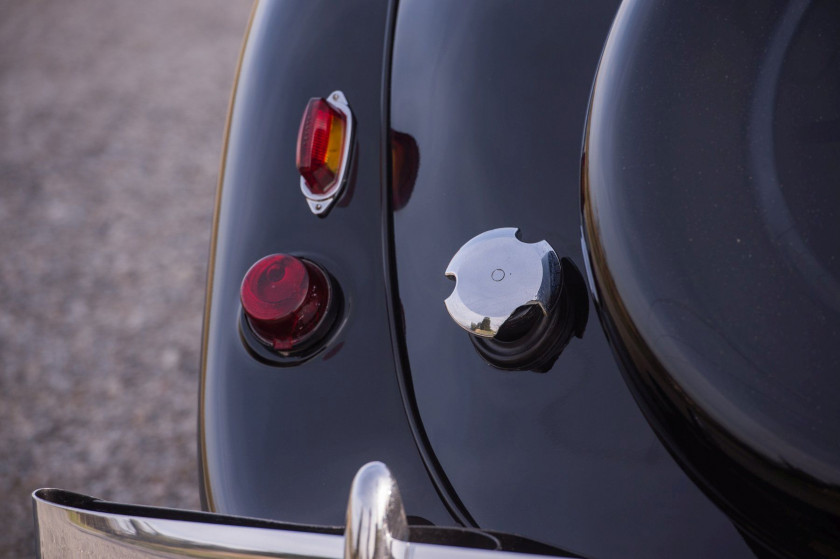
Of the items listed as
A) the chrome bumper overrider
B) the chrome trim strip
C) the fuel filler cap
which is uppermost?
the fuel filler cap

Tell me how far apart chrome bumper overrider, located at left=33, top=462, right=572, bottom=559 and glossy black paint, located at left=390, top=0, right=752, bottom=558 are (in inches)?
11.7

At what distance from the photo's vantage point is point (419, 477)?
1.09 meters

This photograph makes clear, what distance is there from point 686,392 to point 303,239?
2.53ft

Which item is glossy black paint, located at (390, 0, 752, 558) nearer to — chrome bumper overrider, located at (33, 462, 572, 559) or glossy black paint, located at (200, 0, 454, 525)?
glossy black paint, located at (200, 0, 454, 525)

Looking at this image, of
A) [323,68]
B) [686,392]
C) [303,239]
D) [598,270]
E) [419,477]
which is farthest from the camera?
[323,68]

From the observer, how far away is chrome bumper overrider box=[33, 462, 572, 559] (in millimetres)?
645

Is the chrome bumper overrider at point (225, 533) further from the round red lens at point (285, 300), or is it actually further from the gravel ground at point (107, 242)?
the gravel ground at point (107, 242)

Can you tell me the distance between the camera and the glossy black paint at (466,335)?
947 mm

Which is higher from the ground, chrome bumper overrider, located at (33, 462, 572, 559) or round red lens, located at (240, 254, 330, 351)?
round red lens, located at (240, 254, 330, 351)

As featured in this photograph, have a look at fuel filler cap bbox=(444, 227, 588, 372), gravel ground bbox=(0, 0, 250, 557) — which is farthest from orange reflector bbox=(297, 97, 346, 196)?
gravel ground bbox=(0, 0, 250, 557)

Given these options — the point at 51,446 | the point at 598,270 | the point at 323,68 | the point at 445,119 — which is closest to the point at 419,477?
the point at 598,270

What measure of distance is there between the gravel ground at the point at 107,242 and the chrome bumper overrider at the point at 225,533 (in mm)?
1845

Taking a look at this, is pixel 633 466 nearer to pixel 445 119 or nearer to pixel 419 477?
pixel 419 477

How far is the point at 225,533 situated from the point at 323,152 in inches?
31.5
